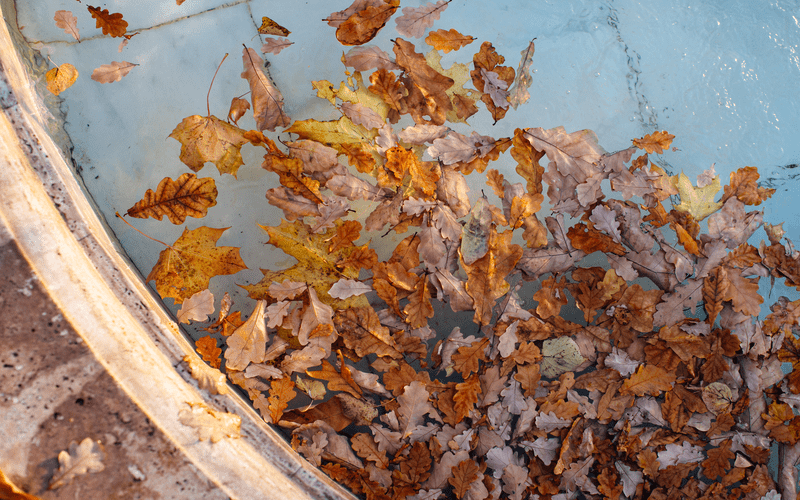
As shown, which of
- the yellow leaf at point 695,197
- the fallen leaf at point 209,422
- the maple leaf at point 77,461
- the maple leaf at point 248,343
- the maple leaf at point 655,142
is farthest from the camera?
the maple leaf at point 655,142

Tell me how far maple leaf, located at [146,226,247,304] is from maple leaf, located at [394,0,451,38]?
85cm

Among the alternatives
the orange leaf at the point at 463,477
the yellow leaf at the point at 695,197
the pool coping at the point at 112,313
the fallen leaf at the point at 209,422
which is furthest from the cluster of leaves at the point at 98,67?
the yellow leaf at the point at 695,197

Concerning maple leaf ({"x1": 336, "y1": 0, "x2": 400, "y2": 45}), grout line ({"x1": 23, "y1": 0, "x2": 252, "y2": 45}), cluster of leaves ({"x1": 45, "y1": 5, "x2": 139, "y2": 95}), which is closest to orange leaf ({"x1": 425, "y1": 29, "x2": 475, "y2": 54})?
maple leaf ({"x1": 336, "y1": 0, "x2": 400, "y2": 45})

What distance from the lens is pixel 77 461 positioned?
0.91m

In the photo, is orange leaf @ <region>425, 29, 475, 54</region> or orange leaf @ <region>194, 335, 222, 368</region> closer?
orange leaf @ <region>194, 335, 222, 368</region>

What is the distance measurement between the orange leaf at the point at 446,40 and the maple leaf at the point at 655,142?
→ 659 mm

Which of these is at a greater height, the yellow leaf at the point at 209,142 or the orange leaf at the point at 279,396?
the yellow leaf at the point at 209,142

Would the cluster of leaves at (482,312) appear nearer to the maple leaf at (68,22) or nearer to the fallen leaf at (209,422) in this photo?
the fallen leaf at (209,422)

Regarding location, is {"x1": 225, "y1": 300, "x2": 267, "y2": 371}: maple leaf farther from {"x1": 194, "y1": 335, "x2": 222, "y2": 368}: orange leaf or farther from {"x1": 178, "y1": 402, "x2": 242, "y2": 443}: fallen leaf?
{"x1": 178, "y1": 402, "x2": 242, "y2": 443}: fallen leaf

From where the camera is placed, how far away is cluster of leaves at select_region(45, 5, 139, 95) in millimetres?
1385

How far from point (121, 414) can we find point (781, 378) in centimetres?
178

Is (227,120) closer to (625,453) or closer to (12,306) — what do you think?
(12,306)

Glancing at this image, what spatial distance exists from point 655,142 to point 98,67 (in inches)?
72.3

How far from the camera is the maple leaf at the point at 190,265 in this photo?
4.28 feet
